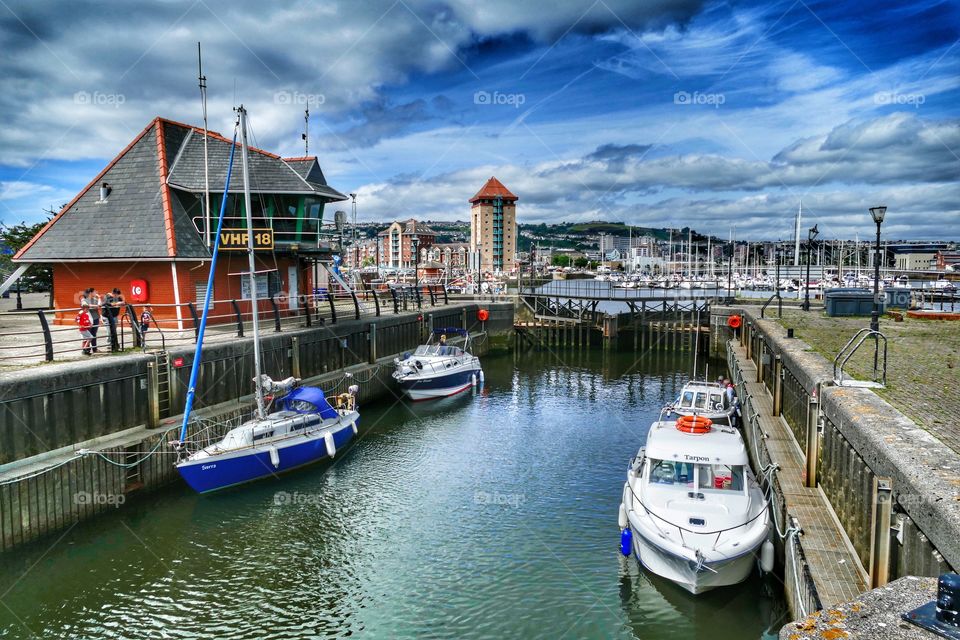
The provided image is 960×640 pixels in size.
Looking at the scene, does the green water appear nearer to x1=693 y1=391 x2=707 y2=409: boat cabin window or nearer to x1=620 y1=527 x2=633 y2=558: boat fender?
x1=620 y1=527 x2=633 y2=558: boat fender

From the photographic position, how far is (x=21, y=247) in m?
41.8

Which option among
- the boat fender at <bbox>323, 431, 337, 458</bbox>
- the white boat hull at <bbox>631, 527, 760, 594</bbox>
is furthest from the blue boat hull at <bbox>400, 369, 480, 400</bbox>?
the white boat hull at <bbox>631, 527, 760, 594</bbox>

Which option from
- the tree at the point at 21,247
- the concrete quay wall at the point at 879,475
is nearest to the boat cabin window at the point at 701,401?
the concrete quay wall at the point at 879,475

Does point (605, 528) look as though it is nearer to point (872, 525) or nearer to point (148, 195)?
point (872, 525)

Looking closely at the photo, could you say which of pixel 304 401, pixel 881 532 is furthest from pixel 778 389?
pixel 304 401

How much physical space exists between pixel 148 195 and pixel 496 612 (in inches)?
1083

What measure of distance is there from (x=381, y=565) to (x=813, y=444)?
35.6 feet

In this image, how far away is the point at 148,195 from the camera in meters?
31.8

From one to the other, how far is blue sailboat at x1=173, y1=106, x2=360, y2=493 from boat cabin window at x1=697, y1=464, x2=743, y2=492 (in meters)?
13.2

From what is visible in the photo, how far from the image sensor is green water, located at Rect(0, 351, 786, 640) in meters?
13.4

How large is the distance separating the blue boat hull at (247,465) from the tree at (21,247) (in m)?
26.1

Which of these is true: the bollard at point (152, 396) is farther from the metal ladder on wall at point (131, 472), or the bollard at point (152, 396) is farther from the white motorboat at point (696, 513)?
the white motorboat at point (696, 513)

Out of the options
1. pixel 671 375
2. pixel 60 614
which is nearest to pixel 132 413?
pixel 60 614

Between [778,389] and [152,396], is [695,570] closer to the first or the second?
[778,389]
